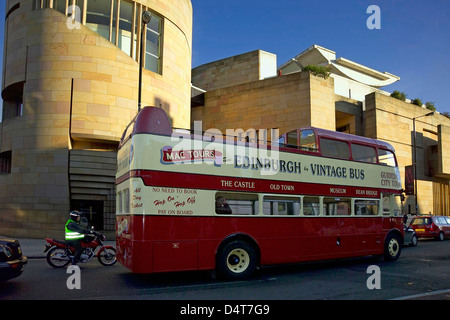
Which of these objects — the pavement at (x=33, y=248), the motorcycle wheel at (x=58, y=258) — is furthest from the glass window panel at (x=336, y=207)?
the pavement at (x=33, y=248)

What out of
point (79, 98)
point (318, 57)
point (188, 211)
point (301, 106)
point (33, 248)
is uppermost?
point (318, 57)

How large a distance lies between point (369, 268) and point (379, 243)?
159 cm

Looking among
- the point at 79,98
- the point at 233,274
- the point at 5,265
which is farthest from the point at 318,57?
the point at 5,265

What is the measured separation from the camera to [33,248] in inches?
600

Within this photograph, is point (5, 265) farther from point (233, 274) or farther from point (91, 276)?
point (233, 274)

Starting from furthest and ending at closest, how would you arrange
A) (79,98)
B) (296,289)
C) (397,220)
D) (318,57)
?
(318,57), (79,98), (397,220), (296,289)

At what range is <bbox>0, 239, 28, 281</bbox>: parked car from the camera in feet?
24.1

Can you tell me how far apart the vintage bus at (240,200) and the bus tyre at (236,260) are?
23 mm

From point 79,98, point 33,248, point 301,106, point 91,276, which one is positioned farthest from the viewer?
point 301,106

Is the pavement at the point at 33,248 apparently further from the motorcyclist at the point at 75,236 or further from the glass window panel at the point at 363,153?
the glass window panel at the point at 363,153

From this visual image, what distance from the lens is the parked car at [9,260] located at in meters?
7.35

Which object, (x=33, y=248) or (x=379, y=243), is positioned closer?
(x=379, y=243)

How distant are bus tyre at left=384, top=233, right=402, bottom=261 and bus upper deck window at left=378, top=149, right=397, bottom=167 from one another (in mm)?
2342

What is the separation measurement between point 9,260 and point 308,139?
800cm
